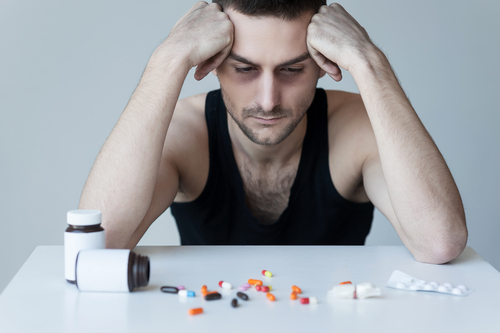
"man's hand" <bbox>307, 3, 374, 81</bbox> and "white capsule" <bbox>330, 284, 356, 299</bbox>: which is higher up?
"man's hand" <bbox>307, 3, 374, 81</bbox>

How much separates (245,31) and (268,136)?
33 cm

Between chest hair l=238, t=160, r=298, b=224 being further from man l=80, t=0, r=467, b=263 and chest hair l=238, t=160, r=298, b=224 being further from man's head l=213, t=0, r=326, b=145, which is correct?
man's head l=213, t=0, r=326, b=145

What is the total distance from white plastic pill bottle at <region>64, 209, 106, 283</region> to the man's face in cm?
67

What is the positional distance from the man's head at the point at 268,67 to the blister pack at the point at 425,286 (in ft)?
2.15

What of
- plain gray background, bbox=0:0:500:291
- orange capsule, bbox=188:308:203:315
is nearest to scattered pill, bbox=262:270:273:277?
orange capsule, bbox=188:308:203:315

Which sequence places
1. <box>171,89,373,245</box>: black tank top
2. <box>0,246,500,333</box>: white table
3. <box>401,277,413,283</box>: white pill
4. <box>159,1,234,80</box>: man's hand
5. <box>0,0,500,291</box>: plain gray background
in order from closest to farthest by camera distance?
<box>0,246,500,333</box>: white table, <box>401,277,413,283</box>: white pill, <box>159,1,234,80</box>: man's hand, <box>171,89,373,245</box>: black tank top, <box>0,0,500,291</box>: plain gray background

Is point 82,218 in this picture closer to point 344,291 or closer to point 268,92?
point 344,291

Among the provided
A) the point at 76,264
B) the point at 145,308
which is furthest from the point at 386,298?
the point at 76,264

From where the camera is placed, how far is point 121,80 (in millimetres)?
2949

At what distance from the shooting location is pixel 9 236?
3018mm

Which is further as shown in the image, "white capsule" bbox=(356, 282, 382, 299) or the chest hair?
the chest hair

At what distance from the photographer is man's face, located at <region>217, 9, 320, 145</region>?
1478 mm

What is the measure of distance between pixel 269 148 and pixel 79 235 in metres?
0.96

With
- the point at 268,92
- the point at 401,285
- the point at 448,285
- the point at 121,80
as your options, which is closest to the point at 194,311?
the point at 401,285
